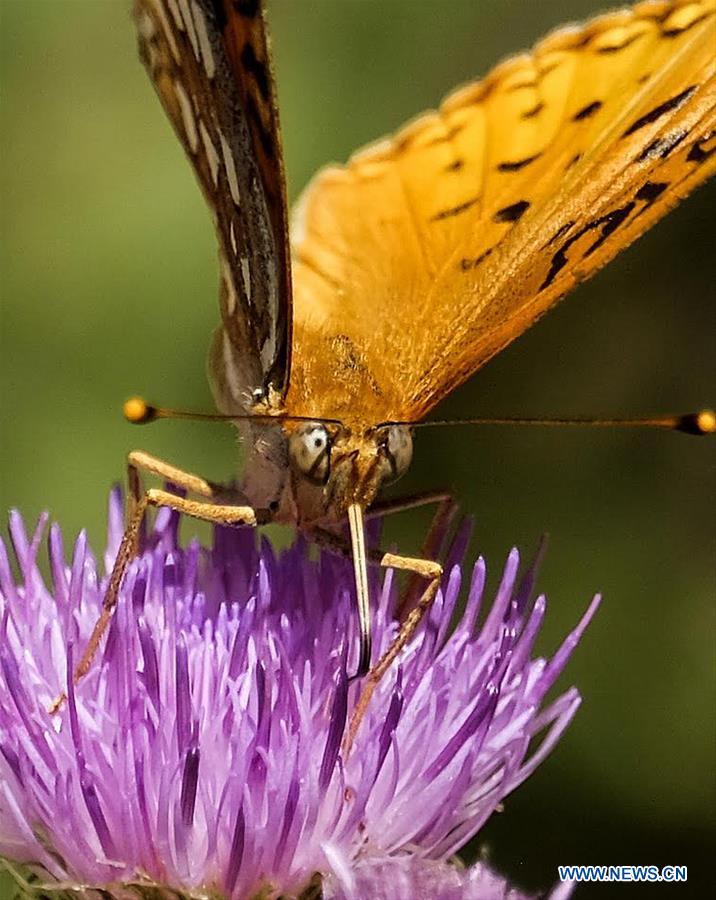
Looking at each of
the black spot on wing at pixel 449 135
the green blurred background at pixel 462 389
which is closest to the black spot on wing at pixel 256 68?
the black spot on wing at pixel 449 135

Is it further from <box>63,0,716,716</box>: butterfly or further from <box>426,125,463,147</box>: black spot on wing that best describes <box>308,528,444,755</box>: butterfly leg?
<box>426,125,463,147</box>: black spot on wing

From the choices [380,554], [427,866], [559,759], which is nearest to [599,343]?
[559,759]

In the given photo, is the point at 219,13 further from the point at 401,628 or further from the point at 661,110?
the point at 401,628

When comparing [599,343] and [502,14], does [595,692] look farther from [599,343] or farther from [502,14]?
[502,14]

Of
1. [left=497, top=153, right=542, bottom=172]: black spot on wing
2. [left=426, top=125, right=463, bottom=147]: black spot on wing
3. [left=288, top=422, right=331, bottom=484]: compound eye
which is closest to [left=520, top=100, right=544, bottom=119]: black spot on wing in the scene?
[left=497, top=153, right=542, bottom=172]: black spot on wing

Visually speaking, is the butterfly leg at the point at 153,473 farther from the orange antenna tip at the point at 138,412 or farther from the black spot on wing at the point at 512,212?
the black spot on wing at the point at 512,212

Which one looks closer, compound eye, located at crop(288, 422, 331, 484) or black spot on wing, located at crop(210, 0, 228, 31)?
black spot on wing, located at crop(210, 0, 228, 31)

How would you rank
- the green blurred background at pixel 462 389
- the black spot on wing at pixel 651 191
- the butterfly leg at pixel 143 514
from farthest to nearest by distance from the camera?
1. the green blurred background at pixel 462 389
2. the black spot on wing at pixel 651 191
3. the butterfly leg at pixel 143 514
